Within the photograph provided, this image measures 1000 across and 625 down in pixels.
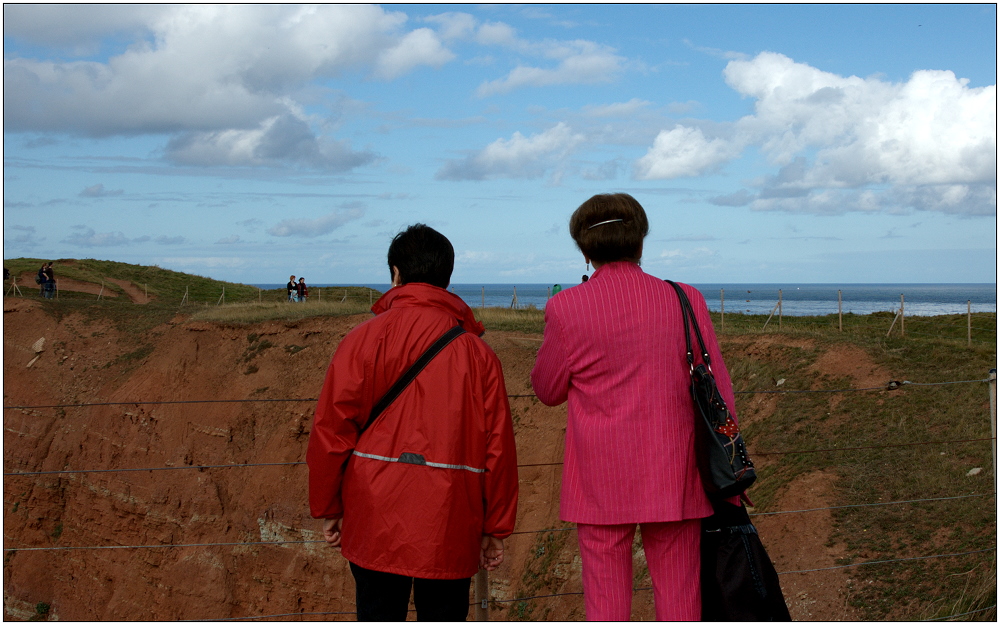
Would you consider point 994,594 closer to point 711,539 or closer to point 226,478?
point 711,539

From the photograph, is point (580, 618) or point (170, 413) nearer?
point (580, 618)

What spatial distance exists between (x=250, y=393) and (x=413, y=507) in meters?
19.3

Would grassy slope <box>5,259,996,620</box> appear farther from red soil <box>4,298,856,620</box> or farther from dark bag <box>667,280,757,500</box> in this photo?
red soil <box>4,298,856,620</box>

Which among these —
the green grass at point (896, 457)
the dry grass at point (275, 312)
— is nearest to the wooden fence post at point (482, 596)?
the green grass at point (896, 457)

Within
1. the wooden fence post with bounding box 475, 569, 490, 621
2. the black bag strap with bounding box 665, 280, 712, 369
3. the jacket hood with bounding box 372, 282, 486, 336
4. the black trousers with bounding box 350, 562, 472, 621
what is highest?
the jacket hood with bounding box 372, 282, 486, 336

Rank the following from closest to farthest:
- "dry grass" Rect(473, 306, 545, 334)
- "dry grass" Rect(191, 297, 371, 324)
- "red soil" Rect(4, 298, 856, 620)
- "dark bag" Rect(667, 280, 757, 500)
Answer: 1. "dark bag" Rect(667, 280, 757, 500)
2. "red soil" Rect(4, 298, 856, 620)
3. "dry grass" Rect(473, 306, 545, 334)
4. "dry grass" Rect(191, 297, 371, 324)

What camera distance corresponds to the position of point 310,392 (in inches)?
765

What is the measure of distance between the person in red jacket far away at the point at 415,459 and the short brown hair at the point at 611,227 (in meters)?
0.59

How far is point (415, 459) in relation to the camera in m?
2.69

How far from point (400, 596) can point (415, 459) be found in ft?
1.92

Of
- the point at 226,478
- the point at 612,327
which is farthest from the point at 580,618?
the point at 226,478

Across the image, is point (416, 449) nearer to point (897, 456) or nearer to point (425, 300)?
point (425, 300)

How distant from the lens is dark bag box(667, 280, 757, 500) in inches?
104

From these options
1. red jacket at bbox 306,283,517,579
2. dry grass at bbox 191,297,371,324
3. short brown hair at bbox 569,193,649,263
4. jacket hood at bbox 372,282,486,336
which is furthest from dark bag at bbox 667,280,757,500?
dry grass at bbox 191,297,371,324
